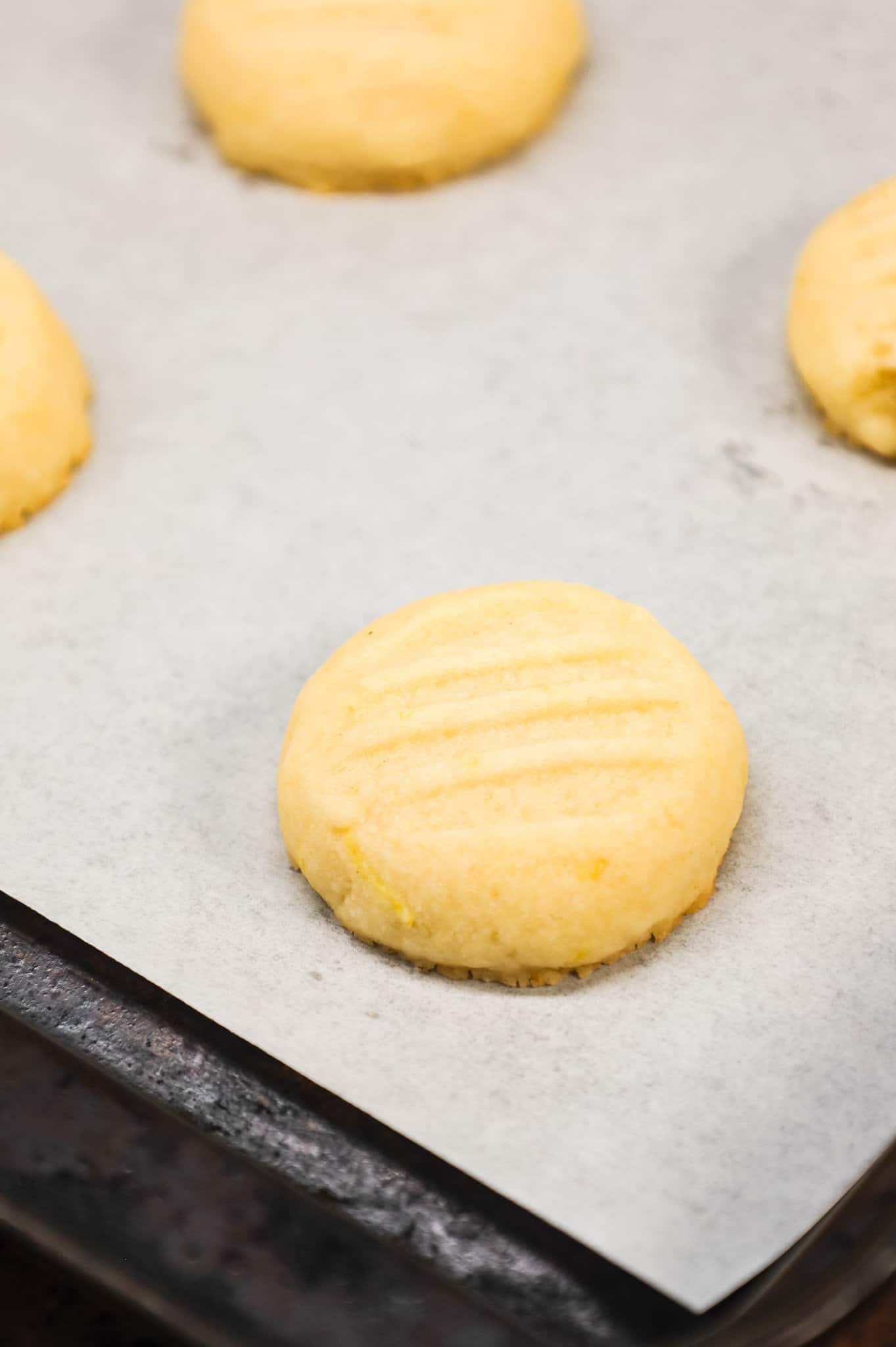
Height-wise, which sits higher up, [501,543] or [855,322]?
[855,322]

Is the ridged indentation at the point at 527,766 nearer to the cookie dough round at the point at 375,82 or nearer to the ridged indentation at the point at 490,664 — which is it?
the ridged indentation at the point at 490,664

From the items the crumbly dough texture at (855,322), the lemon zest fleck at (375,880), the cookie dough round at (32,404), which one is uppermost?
the crumbly dough texture at (855,322)

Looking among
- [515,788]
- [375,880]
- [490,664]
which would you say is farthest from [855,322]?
[375,880]

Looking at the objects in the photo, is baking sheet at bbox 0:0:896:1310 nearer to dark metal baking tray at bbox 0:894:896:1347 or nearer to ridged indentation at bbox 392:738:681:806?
dark metal baking tray at bbox 0:894:896:1347

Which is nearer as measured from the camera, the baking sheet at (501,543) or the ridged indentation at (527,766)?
the baking sheet at (501,543)

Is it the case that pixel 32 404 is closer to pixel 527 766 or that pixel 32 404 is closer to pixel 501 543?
pixel 501 543

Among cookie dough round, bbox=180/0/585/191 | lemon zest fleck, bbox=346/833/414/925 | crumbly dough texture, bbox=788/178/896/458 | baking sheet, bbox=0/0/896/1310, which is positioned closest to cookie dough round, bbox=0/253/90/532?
baking sheet, bbox=0/0/896/1310

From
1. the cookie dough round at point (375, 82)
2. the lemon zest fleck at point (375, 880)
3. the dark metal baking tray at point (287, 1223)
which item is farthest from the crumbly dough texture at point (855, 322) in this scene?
the dark metal baking tray at point (287, 1223)
